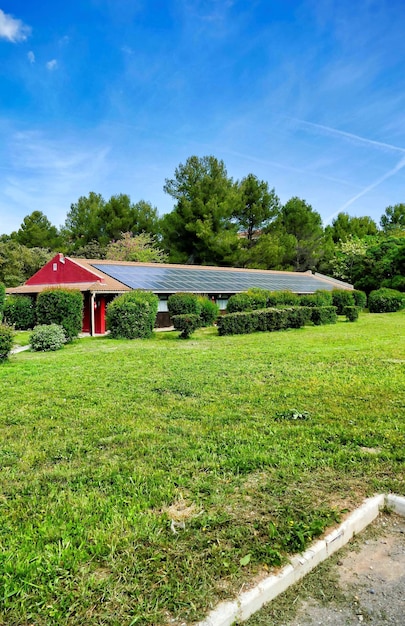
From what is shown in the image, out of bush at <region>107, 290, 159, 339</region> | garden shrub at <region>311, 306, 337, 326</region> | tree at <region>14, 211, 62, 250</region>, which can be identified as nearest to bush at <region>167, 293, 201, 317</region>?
bush at <region>107, 290, 159, 339</region>

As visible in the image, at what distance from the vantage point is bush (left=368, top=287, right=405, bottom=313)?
1033 inches

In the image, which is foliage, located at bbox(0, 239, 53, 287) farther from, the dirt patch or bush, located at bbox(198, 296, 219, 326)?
the dirt patch

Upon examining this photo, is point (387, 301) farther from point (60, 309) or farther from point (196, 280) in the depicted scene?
point (60, 309)

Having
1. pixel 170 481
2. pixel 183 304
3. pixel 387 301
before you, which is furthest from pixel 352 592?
pixel 387 301

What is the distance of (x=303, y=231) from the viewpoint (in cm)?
3994

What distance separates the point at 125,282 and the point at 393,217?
4710 cm

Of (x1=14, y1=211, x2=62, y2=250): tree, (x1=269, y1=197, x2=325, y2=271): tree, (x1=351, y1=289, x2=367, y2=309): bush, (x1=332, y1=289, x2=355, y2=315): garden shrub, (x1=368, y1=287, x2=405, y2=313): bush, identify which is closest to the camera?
(x1=332, y1=289, x2=355, y2=315): garden shrub

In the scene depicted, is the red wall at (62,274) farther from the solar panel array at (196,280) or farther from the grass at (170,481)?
the grass at (170,481)

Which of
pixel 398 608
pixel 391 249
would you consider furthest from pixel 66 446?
pixel 391 249

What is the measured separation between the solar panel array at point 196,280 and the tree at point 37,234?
21.7 m

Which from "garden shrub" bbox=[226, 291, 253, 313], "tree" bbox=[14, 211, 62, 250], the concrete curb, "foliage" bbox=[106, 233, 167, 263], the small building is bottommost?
the concrete curb

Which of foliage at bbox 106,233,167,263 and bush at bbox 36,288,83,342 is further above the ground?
foliage at bbox 106,233,167,263

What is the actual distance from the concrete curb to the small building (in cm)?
1672

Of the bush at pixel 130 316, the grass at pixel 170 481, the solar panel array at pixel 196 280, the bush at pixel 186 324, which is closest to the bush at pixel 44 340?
the bush at pixel 130 316
